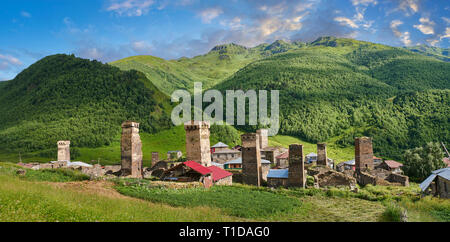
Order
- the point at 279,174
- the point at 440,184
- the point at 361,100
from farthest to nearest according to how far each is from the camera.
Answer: the point at 361,100 → the point at 279,174 → the point at 440,184

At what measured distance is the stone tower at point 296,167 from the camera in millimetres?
31266

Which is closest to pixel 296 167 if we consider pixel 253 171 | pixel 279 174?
pixel 279 174

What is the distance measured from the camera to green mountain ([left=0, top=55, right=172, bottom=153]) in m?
94.2

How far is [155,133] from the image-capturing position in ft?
346

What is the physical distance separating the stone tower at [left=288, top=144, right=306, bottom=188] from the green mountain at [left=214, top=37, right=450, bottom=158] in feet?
241

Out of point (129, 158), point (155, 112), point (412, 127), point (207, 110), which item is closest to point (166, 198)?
point (129, 158)

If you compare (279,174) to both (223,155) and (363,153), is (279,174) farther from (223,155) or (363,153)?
(223,155)

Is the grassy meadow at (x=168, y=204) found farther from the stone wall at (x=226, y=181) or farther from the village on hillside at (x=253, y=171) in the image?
the stone wall at (x=226, y=181)

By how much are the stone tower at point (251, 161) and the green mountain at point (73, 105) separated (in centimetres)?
7003

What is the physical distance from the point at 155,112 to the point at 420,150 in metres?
94.2

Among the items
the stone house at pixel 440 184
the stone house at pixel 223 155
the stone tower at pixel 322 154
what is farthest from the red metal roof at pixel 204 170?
the stone house at pixel 223 155

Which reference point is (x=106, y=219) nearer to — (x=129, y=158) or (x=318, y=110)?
(x=129, y=158)

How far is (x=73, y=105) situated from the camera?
118125mm

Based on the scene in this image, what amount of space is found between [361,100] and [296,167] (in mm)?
127026
